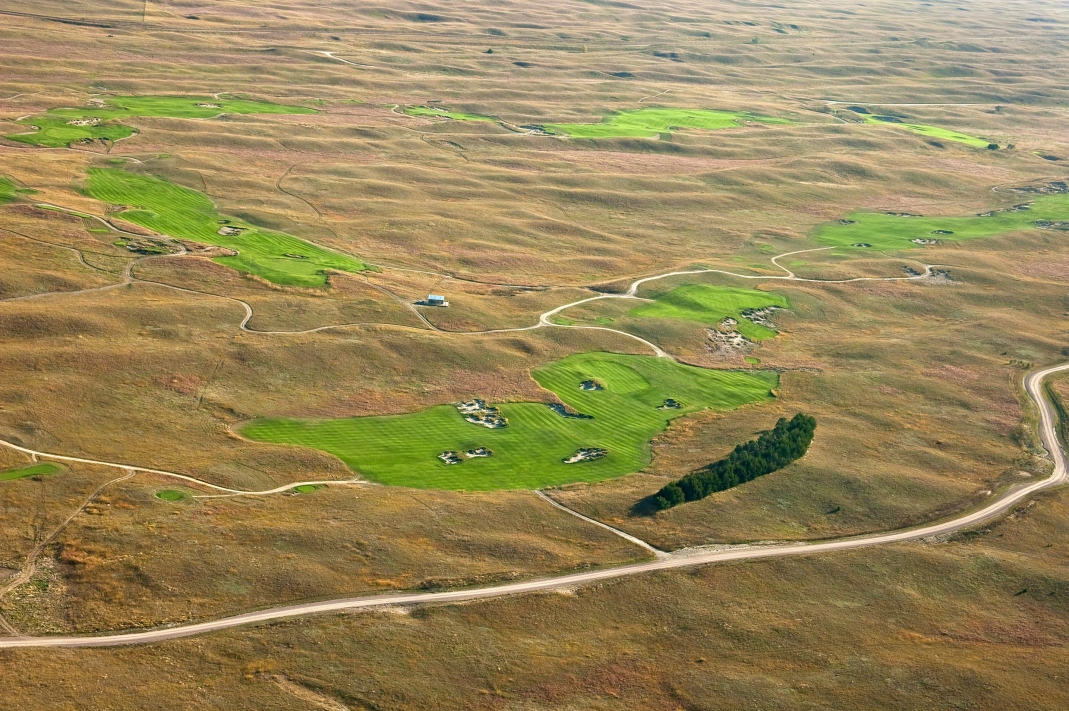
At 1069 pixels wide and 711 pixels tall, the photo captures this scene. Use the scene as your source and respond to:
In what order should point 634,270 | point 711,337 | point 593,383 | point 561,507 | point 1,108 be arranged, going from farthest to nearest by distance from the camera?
point 1,108 → point 634,270 → point 711,337 → point 593,383 → point 561,507

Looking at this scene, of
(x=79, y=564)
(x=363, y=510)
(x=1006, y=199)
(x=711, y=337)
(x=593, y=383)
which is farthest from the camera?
(x=1006, y=199)

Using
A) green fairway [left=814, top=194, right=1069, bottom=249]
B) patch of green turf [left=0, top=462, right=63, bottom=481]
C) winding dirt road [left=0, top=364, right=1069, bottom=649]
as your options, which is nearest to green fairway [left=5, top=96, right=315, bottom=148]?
patch of green turf [left=0, top=462, right=63, bottom=481]

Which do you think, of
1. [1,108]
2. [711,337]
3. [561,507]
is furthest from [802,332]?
[1,108]

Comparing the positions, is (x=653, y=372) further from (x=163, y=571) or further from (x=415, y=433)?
(x=163, y=571)

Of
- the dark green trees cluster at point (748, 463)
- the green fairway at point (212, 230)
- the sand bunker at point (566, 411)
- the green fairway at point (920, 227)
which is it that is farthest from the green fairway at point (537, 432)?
the green fairway at point (920, 227)

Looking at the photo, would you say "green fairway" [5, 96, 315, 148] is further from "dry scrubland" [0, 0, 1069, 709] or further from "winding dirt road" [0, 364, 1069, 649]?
"winding dirt road" [0, 364, 1069, 649]

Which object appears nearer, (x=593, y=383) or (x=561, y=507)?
(x=561, y=507)

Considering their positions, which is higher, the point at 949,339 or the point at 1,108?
the point at 1,108

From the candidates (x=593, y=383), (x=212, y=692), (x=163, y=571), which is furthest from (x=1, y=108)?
(x=212, y=692)
